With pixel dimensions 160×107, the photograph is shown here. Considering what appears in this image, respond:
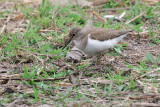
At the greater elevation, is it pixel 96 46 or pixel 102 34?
pixel 102 34

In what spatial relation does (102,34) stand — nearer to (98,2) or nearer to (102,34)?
(102,34)

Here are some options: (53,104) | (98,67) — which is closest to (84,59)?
(98,67)

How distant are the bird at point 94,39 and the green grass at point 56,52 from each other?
36cm

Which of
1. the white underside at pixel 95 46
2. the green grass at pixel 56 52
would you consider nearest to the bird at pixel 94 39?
the white underside at pixel 95 46

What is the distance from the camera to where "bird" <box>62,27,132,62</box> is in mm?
5902

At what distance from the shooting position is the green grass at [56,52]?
4.78 meters

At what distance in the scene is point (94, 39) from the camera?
6027 millimetres

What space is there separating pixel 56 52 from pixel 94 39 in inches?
35.8

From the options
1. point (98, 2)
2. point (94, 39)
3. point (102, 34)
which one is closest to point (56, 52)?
point (94, 39)

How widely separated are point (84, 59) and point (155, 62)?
1.57 metres

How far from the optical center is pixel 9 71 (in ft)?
18.4

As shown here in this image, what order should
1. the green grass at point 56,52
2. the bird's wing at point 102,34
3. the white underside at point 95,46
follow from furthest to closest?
the bird's wing at point 102,34
the white underside at point 95,46
the green grass at point 56,52

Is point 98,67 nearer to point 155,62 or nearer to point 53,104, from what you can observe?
point 155,62

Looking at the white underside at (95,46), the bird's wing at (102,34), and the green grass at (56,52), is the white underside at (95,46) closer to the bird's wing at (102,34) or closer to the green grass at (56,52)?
the bird's wing at (102,34)
